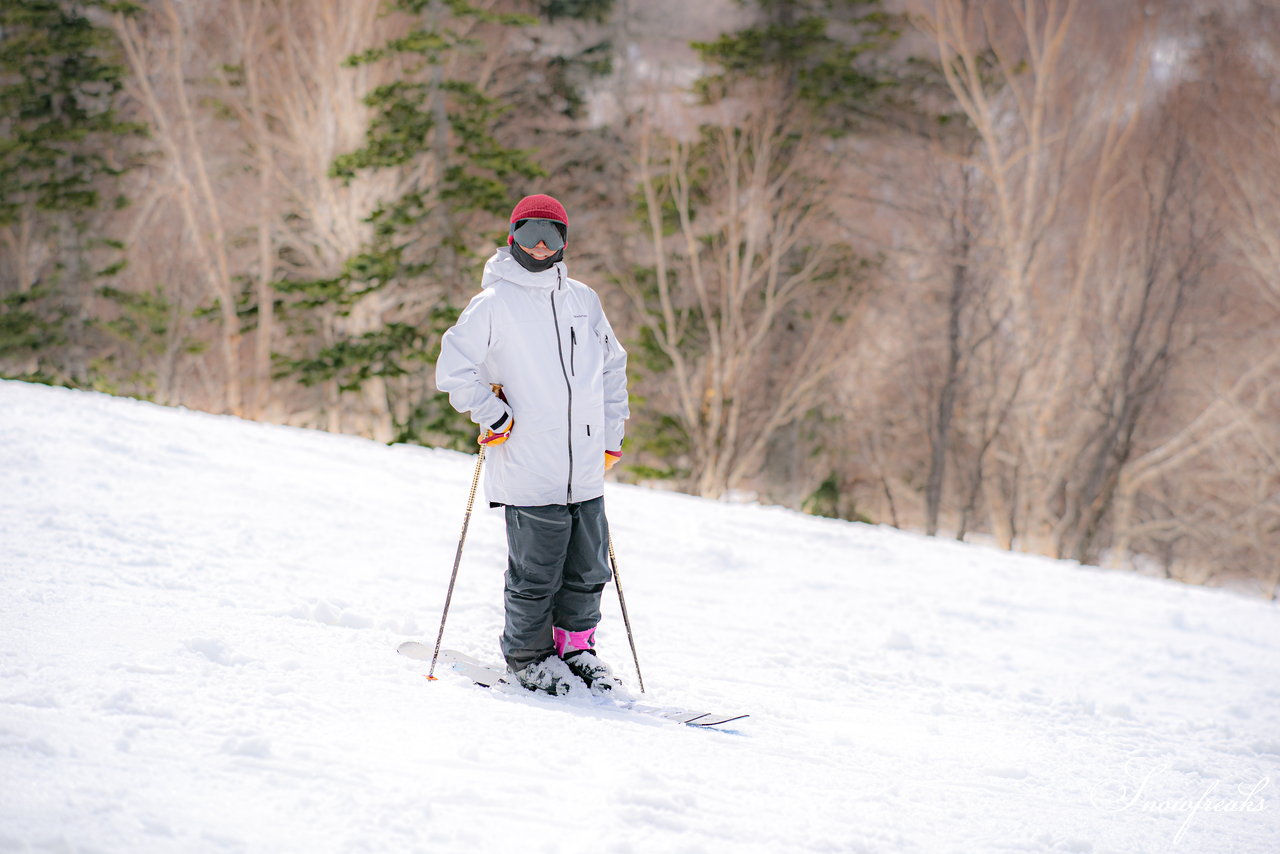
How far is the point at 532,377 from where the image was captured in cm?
298

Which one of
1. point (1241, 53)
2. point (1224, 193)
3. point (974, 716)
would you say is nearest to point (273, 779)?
point (974, 716)

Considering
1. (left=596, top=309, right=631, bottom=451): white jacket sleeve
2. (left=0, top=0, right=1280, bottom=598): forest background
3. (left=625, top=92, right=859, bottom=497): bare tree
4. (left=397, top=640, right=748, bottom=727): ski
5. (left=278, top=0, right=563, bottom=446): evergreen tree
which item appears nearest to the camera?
(left=397, top=640, right=748, bottom=727): ski

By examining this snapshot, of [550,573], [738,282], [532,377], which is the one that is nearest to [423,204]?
[738,282]

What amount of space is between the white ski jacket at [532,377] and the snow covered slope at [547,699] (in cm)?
75

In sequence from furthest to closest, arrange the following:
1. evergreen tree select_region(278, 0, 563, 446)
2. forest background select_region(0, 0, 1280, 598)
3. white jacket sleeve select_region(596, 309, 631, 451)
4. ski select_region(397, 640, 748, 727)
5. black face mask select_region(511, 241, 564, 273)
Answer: forest background select_region(0, 0, 1280, 598), evergreen tree select_region(278, 0, 563, 446), white jacket sleeve select_region(596, 309, 631, 451), black face mask select_region(511, 241, 564, 273), ski select_region(397, 640, 748, 727)

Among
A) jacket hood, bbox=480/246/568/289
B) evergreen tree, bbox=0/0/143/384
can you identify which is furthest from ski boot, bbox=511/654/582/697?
evergreen tree, bbox=0/0/143/384

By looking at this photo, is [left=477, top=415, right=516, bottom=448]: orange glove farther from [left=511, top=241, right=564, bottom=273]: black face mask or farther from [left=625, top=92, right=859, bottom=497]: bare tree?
[left=625, top=92, right=859, bottom=497]: bare tree

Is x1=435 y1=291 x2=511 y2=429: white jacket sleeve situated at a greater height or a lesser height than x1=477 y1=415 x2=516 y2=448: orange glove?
greater

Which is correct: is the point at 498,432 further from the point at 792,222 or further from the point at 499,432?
the point at 792,222

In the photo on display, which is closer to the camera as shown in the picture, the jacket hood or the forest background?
the jacket hood

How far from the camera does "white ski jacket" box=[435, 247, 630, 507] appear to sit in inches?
116

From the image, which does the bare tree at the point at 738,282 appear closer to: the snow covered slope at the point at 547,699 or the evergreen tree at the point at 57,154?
the snow covered slope at the point at 547,699

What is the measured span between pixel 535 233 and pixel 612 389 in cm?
65

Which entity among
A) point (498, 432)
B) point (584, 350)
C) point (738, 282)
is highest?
point (738, 282)
